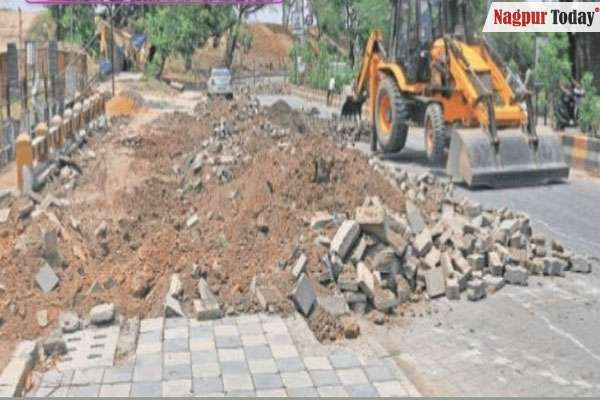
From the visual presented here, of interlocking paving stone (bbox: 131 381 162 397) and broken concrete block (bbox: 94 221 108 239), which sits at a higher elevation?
broken concrete block (bbox: 94 221 108 239)

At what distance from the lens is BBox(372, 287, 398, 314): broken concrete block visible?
806 centimetres

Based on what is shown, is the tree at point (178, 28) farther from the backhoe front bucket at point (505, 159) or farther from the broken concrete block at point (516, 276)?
the broken concrete block at point (516, 276)

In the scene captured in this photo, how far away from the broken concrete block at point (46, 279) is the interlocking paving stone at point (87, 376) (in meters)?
1.89

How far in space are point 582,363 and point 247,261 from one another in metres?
3.53

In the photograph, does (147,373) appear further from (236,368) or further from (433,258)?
(433,258)

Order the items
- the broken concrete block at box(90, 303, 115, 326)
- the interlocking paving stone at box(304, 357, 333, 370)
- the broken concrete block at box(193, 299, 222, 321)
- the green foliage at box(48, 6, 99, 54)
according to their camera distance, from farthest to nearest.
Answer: the green foliage at box(48, 6, 99, 54) → the broken concrete block at box(193, 299, 222, 321) → the broken concrete block at box(90, 303, 115, 326) → the interlocking paving stone at box(304, 357, 333, 370)

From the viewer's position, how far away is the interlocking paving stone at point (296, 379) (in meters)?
6.24

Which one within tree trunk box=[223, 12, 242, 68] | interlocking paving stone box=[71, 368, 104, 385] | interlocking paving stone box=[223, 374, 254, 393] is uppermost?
tree trunk box=[223, 12, 242, 68]

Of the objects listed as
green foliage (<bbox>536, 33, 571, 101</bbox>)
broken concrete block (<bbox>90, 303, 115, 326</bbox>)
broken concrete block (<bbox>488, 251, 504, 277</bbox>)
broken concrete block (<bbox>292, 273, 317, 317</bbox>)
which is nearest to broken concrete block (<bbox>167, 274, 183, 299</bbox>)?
broken concrete block (<bbox>90, 303, 115, 326</bbox>)

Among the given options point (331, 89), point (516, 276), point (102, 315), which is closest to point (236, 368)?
point (102, 315)

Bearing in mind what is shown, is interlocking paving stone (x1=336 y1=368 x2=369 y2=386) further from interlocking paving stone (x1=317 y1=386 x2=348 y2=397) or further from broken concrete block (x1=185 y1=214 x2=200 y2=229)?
broken concrete block (x1=185 y1=214 x2=200 y2=229)

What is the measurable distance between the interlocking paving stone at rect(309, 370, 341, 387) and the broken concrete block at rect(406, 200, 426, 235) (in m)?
3.31

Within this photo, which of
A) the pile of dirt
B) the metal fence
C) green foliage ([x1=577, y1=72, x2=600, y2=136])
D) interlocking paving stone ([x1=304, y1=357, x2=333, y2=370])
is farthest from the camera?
the pile of dirt

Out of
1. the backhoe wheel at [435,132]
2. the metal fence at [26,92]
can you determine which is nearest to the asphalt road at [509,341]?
the backhoe wheel at [435,132]
